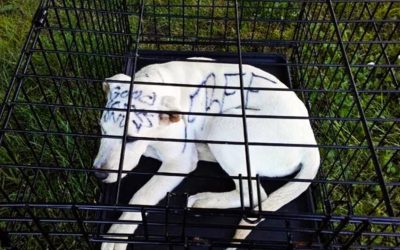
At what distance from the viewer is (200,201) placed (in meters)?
1.86

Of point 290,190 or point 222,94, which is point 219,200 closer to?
point 290,190

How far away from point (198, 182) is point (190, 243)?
919mm

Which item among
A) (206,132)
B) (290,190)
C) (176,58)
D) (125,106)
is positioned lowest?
(290,190)

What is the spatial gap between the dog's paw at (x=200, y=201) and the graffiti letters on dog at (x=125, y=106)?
41 cm

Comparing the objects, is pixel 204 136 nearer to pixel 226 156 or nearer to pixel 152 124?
pixel 226 156

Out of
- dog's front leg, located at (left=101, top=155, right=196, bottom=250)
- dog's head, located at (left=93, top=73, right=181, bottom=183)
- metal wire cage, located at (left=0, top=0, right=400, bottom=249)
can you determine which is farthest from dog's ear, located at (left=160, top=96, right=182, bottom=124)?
dog's front leg, located at (left=101, top=155, right=196, bottom=250)

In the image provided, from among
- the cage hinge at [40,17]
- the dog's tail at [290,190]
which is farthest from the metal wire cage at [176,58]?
the dog's tail at [290,190]

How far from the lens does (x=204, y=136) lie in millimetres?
1974

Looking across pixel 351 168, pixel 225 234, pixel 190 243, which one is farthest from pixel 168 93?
pixel 351 168

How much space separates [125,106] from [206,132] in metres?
0.46

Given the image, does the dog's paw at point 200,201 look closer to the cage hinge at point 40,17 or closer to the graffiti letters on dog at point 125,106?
the graffiti letters on dog at point 125,106

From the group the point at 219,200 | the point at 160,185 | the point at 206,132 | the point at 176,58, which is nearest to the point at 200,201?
the point at 219,200

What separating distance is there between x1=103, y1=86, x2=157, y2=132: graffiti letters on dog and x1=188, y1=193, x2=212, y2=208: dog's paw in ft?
1.36

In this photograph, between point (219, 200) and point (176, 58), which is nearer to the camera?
point (219, 200)
